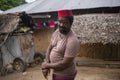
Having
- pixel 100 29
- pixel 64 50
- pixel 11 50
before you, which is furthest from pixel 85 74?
pixel 64 50

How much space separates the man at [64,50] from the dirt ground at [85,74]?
5.50 m

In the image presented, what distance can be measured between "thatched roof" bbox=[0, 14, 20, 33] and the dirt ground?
6.12ft

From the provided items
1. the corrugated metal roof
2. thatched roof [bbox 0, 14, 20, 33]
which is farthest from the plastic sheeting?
the corrugated metal roof

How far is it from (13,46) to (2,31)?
789mm

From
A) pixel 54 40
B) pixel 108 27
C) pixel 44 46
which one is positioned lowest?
pixel 44 46

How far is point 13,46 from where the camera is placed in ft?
31.7

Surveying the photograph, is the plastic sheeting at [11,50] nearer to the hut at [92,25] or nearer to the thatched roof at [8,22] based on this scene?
the thatched roof at [8,22]

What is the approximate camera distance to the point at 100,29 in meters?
11.0

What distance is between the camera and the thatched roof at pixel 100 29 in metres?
10.7

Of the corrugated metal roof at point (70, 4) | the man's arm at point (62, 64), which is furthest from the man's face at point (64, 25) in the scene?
the corrugated metal roof at point (70, 4)

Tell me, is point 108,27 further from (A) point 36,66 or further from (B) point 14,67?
(B) point 14,67

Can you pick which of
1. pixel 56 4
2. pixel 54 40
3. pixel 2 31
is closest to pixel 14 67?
pixel 2 31

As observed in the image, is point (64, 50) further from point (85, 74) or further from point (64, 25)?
point (85, 74)

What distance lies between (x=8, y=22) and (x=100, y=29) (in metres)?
4.29
